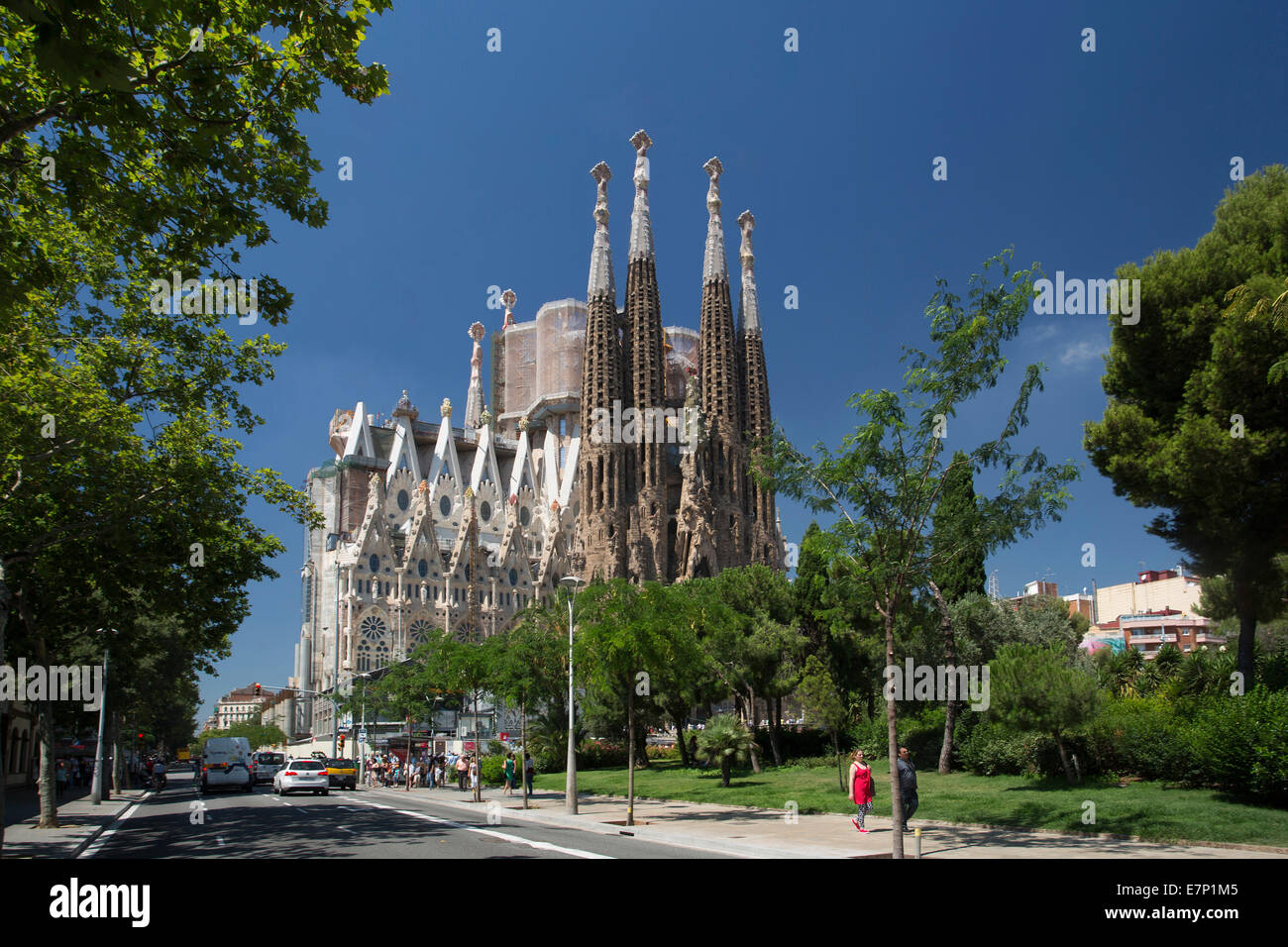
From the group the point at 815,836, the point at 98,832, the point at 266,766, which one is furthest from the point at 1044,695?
the point at 266,766

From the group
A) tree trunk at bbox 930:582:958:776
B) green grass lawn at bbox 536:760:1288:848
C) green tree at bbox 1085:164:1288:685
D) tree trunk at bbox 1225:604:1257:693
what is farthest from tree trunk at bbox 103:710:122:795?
tree trunk at bbox 1225:604:1257:693

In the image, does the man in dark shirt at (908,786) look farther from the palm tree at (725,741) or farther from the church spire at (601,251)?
the church spire at (601,251)

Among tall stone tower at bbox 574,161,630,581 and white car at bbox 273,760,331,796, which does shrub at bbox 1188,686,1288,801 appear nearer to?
white car at bbox 273,760,331,796

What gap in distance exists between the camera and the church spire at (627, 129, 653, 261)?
86438mm

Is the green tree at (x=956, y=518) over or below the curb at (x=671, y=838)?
over

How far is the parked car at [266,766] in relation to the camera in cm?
4878

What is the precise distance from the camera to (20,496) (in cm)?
1811

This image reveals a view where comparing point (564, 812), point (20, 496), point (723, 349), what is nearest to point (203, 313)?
point (20, 496)

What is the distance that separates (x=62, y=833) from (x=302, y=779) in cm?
1325

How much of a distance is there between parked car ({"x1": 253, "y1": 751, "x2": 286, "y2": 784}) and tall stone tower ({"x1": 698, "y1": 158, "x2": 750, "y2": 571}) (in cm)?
4229

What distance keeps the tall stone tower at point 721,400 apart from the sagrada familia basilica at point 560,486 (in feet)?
0.49

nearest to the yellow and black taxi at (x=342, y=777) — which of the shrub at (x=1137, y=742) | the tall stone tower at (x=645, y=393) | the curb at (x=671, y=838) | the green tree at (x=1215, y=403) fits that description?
the curb at (x=671, y=838)

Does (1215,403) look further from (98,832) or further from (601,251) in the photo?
(601,251)

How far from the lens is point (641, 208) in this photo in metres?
86.9
